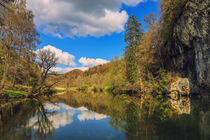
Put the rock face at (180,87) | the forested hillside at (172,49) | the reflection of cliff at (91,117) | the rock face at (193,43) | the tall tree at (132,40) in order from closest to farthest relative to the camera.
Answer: the reflection of cliff at (91,117)
the rock face at (193,43)
the forested hillside at (172,49)
the rock face at (180,87)
the tall tree at (132,40)

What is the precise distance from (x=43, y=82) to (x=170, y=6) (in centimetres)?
3148

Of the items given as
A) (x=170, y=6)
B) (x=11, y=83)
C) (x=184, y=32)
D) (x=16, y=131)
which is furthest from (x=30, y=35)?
(x=184, y=32)

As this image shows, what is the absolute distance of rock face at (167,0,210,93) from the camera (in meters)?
18.8

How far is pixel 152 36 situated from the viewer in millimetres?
29547

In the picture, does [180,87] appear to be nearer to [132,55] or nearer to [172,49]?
[172,49]

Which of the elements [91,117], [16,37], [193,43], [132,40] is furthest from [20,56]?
[193,43]

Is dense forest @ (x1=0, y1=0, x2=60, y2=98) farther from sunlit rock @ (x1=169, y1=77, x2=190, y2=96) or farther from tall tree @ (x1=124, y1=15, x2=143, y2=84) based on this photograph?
sunlit rock @ (x1=169, y1=77, x2=190, y2=96)

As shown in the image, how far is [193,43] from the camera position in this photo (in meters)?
21.6

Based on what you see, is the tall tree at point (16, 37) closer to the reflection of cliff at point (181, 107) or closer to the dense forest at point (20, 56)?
the dense forest at point (20, 56)

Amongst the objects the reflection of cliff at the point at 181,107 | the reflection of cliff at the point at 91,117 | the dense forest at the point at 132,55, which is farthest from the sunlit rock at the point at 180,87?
the reflection of cliff at the point at 91,117

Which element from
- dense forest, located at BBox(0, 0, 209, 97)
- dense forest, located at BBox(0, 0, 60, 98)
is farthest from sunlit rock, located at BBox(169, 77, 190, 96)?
dense forest, located at BBox(0, 0, 60, 98)

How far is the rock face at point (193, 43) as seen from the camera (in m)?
18.8

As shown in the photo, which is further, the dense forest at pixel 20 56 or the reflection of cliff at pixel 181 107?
the dense forest at pixel 20 56

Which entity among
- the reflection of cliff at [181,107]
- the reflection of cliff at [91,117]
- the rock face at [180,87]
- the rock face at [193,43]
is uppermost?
the rock face at [193,43]
